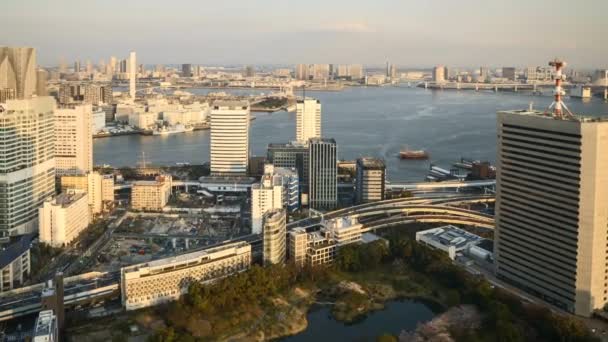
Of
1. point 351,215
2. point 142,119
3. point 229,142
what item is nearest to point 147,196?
point 229,142

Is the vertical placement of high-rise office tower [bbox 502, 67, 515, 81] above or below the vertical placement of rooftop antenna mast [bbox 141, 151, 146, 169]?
above

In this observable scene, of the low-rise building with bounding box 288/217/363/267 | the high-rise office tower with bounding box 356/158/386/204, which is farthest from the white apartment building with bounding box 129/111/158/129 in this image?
the low-rise building with bounding box 288/217/363/267

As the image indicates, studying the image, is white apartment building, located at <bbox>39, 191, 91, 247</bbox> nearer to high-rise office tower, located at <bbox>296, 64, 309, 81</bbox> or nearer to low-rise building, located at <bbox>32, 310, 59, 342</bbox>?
low-rise building, located at <bbox>32, 310, 59, 342</bbox>

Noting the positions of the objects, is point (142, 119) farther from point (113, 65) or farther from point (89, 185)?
point (113, 65)

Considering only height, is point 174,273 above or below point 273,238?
below

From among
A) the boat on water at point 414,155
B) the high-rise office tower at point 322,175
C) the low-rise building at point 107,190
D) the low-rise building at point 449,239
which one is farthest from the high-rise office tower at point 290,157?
the boat on water at point 414,155

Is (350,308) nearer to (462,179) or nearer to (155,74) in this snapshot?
(462,179)
